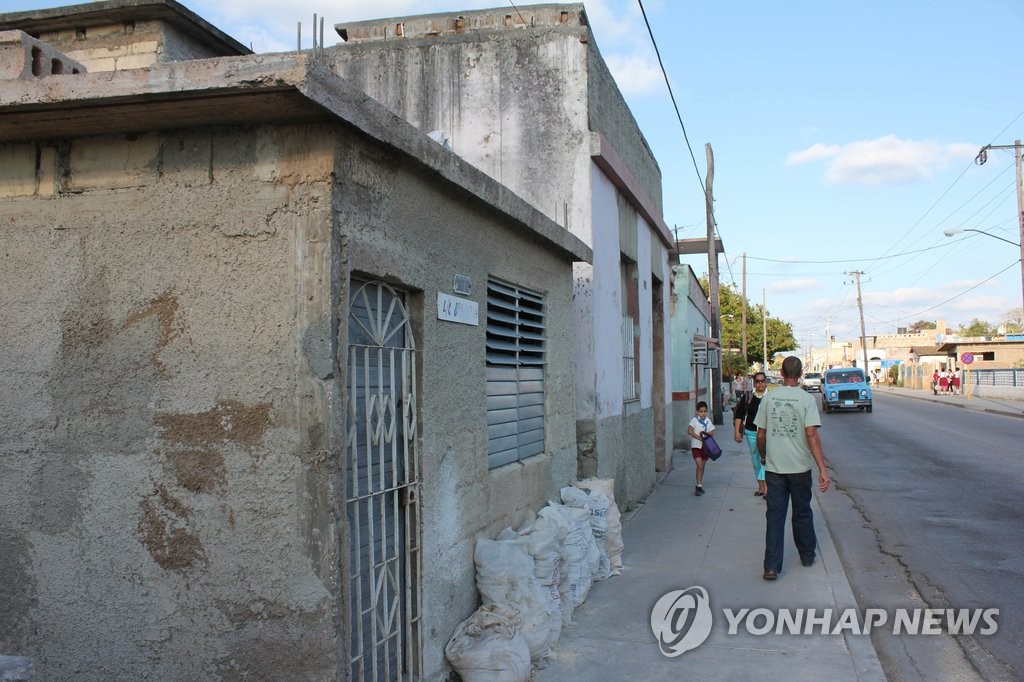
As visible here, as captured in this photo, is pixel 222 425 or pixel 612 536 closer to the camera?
pixel 222 425

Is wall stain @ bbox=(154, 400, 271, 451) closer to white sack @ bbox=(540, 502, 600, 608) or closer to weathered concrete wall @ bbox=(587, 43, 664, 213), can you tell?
white sack @ bbox=(540, 502, 600, 608)

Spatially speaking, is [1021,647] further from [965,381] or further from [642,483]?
[965,381]

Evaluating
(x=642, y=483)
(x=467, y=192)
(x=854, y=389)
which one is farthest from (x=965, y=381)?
(x=467, y=192)

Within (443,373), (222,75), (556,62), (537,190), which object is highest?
(556,62)

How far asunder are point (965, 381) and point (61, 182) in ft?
162

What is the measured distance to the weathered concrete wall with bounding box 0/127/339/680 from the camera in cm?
345

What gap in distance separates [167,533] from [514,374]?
10.2 ft

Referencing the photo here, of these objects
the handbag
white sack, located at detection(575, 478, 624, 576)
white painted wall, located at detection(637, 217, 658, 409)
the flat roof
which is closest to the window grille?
white painted wall, located at detection(637, 217, 658, 409)

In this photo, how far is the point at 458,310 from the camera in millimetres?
4938

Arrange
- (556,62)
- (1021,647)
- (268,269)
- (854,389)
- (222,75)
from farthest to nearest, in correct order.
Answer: (854,389) → (556,62) → (1021,647) → (268,269) → (222,75)

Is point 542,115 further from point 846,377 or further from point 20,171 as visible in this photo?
point 846,377

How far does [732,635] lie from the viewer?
18.3 ft

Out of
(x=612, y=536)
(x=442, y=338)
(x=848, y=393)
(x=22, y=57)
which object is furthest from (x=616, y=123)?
(x=848, y=393)

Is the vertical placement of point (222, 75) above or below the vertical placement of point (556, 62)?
below
